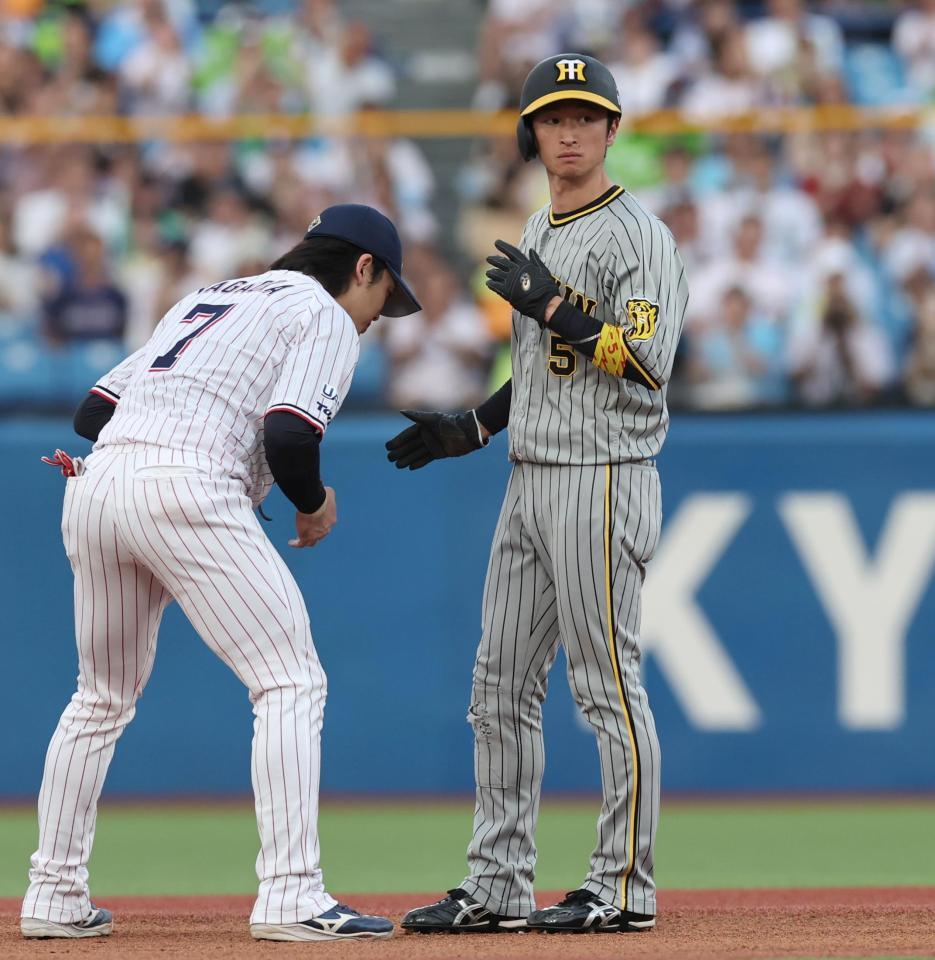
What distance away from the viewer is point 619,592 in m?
4.67

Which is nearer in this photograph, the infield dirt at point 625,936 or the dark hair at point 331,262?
the infield dirt at point 625,936

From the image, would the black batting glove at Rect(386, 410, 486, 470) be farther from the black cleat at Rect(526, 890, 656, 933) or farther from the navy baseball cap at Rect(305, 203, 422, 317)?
the black cleat at Rect(526, 890, 656, 933)

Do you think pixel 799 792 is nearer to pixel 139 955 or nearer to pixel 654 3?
pixel 139 955

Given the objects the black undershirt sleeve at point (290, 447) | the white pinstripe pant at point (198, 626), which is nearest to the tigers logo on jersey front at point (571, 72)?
the black undershirt sleeve at point (290, 447)

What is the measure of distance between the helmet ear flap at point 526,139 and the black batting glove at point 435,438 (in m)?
0.76

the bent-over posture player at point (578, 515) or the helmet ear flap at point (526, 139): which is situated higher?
the helmet ear flap at point (526, 139)

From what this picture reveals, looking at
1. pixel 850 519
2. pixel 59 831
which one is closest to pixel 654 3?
pixel 850 519

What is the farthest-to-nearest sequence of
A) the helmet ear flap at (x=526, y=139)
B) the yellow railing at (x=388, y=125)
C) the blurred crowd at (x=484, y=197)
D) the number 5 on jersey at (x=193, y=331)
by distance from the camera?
the yellow railing at (x=388, y=125) < the blurred crowd at (x=484, y=197) < the helmet ear flap at (x=526, y=139) < the number 5 on jersey at (x=193, y=331)

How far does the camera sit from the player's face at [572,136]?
470cm

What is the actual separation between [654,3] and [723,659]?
16.5ft

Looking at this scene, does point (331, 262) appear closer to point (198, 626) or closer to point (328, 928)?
point (198, 626)

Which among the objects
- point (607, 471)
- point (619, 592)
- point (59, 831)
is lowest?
point (59, 831)

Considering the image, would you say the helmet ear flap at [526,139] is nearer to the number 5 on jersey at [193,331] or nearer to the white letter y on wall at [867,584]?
the number 5 on jersey at [193,331]

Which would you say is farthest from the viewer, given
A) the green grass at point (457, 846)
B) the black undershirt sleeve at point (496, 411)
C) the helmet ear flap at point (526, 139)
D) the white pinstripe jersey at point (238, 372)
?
the green grass at point (457, 846)
